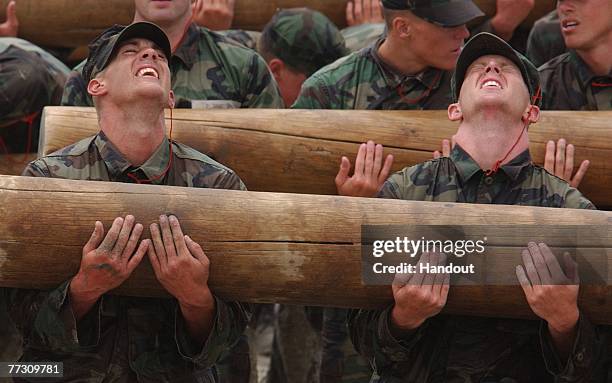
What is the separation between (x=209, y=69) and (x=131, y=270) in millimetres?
2371

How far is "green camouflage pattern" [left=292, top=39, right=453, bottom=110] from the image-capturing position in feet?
26.8

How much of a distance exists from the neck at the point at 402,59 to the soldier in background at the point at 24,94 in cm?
174

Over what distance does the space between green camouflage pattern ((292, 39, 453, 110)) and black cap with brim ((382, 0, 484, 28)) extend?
0.85 ft

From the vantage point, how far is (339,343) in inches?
312

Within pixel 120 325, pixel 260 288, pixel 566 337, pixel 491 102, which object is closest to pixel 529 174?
pixel 491 102

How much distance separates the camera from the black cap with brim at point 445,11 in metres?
8.16

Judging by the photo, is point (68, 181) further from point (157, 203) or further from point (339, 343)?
point (339, 343)

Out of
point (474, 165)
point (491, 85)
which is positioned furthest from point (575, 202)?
point (491, 85)

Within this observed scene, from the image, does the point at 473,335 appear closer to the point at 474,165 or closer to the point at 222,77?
the point at 474,165

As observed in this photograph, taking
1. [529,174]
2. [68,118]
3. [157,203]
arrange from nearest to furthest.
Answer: [157,203] → [529,174] → [68,118]

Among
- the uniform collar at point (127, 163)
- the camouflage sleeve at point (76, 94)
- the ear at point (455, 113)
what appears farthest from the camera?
the camouflage sleeve at point (76, 94)

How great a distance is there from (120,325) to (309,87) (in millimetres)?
2158

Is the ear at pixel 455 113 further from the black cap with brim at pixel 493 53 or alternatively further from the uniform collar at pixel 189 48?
the uniform collar at pixel 189 48

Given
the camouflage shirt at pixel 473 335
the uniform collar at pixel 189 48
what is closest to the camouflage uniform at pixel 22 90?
the uniform collar at pixel 189 48
